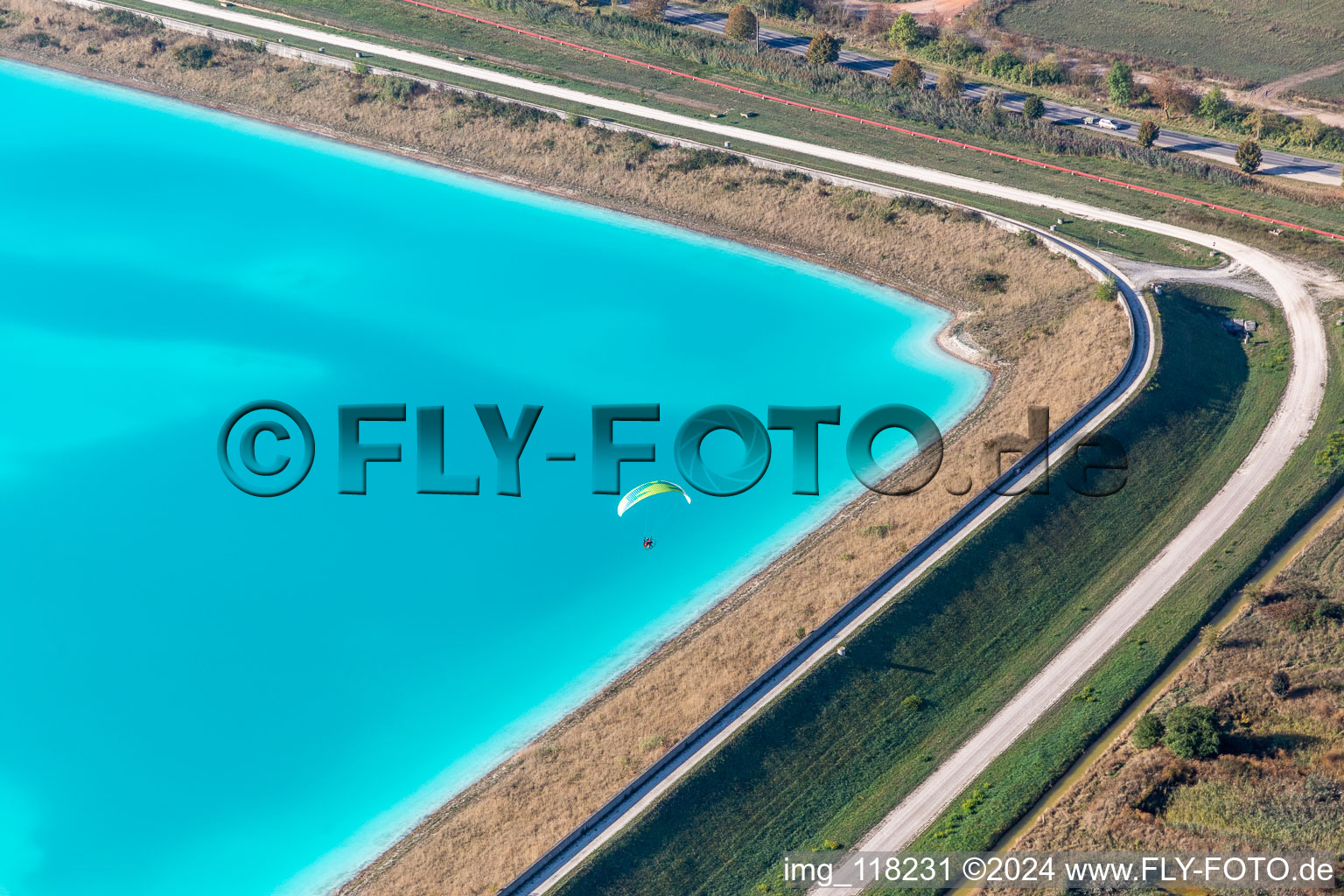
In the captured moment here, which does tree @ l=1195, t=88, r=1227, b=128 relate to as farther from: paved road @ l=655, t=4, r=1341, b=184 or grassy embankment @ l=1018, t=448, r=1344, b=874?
grassy embankment @ l=1018, t=448, r=1344, b=874

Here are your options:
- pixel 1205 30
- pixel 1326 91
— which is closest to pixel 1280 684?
pixel 1326 91

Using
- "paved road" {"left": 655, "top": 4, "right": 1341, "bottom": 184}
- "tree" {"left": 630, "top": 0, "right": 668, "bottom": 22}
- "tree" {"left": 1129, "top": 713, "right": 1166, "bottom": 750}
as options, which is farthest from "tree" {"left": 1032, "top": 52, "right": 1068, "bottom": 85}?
"tree" {"left": 1129, "top": 713, "right": 1166, "bottom": 750}

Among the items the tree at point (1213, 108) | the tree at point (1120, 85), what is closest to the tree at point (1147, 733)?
the tree at point (1213, 108)

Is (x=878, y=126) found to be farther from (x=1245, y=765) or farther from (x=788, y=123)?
(x=1245, y=765)

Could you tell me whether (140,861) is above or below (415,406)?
below

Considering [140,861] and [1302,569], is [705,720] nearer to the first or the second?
[140,861]

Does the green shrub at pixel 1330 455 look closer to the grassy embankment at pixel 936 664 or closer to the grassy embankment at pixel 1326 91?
the grassy embankment at pixel 936 664

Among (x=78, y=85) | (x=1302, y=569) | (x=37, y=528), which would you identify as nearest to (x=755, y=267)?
(x=1302, y=569)
